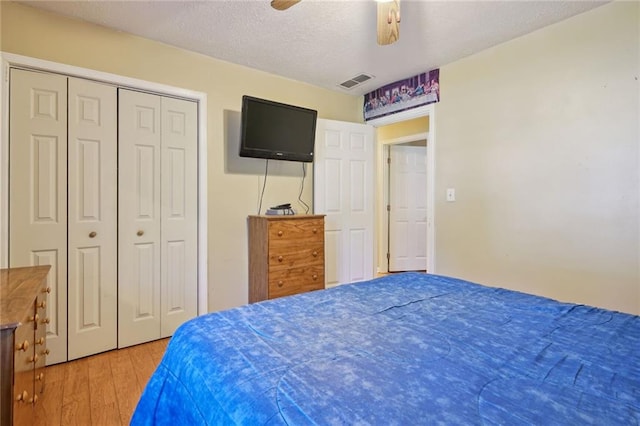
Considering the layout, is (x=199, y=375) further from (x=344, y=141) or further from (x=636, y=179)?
(x=344, y=141)

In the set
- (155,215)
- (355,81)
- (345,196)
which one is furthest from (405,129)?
(155,215)

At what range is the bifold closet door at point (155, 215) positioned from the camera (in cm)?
248

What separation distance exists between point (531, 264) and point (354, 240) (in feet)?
5.69

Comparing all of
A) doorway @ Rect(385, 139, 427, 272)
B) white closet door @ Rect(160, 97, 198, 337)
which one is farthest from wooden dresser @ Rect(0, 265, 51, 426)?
doorway @ Rect(385, 139, 427, 272)

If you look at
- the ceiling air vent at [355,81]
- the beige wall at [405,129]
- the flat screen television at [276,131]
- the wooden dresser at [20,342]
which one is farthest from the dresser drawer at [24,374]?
the beige wall at [405,129]

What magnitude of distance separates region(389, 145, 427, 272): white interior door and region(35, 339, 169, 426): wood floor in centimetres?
363

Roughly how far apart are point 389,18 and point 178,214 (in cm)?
217

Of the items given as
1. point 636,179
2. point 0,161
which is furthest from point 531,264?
point 0,161

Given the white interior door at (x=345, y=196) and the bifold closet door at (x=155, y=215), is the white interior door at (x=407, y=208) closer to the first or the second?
the white interior door at (x=345, y=196)

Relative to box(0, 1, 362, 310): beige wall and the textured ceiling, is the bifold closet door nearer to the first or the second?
box(0, 1, 362, 310): beige wall

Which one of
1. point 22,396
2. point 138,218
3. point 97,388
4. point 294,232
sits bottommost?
point 97,388

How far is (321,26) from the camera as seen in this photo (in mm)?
2299

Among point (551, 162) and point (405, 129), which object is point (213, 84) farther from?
point (405, 129)

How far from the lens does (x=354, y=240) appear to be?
367 centimetres
